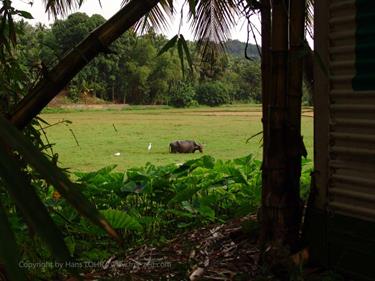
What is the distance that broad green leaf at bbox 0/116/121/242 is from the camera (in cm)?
42

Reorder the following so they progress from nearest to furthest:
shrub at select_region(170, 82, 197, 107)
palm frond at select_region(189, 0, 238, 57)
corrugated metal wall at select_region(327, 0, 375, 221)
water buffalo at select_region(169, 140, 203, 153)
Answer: corrugated metal wall at select_region(327, 0, 375, 221)
palm frond at select_region(189, 0, 238, 57)
water buffalo at select_region(169, 140, 203, 153)
shrub at select_region(170, 82, 197, 107)

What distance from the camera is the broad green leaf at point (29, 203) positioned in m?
0.41

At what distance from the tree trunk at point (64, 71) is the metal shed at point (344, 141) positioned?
66cm

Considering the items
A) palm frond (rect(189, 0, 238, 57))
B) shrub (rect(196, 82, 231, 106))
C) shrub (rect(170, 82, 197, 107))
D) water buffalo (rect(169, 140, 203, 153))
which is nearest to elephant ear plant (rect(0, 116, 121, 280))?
palm frond (rect(189, 0, 238, 57))

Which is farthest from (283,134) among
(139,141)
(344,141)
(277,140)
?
(139,141)

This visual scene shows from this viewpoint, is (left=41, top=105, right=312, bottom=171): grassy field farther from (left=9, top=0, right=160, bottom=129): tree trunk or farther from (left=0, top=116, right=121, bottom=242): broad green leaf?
(left=0, top=116, right=121, bottom=242): broad green leaf

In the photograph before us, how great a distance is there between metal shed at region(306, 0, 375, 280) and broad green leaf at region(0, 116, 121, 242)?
1145mm

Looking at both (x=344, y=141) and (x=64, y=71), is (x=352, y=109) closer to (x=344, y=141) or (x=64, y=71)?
(x=344, y=141)

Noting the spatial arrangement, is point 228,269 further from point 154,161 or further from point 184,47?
point 154,161

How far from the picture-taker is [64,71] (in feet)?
3.43

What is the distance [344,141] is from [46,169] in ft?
4.25

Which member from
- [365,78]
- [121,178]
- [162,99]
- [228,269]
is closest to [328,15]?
[365,78]

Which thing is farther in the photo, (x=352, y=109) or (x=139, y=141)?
(x=139, y=141)

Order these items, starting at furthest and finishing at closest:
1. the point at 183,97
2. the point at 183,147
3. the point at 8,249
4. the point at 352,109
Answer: the point at 183,97 < the point at 183,147 < the point at 352,109 < the point at 8,249
